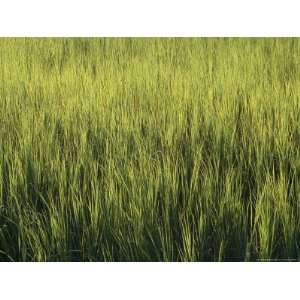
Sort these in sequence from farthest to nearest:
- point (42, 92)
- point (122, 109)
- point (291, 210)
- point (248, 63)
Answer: point (248, 63)
point (42, 92)
point (122, 109)
point (291, 210)

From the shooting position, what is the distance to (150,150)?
209cm

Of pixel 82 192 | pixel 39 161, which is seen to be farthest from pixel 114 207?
pixel 39 161

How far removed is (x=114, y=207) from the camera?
1.83 metres

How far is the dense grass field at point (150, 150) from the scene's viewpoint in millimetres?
1798

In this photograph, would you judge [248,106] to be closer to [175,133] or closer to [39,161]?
[175,133]

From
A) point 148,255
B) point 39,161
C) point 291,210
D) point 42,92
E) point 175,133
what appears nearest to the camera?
point 148,255

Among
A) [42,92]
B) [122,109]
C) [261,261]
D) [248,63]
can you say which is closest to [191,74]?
[248,63]

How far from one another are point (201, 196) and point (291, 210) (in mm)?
274

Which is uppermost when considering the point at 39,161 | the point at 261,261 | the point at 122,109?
the point at 122,109

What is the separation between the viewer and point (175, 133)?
2205 millimetres

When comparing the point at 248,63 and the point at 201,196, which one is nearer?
the point at 201,196

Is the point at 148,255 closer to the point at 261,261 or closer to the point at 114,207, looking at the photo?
the point at 114,207

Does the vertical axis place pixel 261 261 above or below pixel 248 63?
below

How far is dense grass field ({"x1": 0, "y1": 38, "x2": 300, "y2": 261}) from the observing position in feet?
5.90
